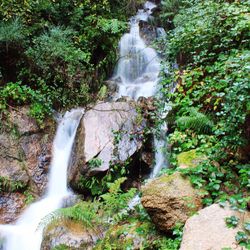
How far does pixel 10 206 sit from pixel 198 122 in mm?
4013

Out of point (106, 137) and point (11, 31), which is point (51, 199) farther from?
point (11, 31)

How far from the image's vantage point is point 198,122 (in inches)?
183

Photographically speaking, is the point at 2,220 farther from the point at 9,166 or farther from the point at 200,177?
the point at 200,177

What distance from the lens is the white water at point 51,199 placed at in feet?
16.6

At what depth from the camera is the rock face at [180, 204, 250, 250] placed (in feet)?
9.41

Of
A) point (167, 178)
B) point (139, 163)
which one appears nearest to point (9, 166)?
point (139, 163)

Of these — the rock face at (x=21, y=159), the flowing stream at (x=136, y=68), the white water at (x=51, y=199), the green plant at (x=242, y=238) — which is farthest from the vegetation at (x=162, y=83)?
the white water at (x=51, y=199)

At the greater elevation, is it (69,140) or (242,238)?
(69,140)

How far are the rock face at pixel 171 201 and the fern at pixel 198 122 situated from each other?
3.84ft

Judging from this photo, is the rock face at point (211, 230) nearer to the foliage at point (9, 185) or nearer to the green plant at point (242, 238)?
the green plant at point (242, 238)

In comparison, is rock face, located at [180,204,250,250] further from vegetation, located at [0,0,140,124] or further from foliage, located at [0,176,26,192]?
vegetation, located at [0,0,140,124]

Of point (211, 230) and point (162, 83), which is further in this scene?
point (162, 83)

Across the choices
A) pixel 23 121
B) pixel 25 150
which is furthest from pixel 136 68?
pixel 25 150

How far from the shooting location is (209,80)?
504 centimetres
